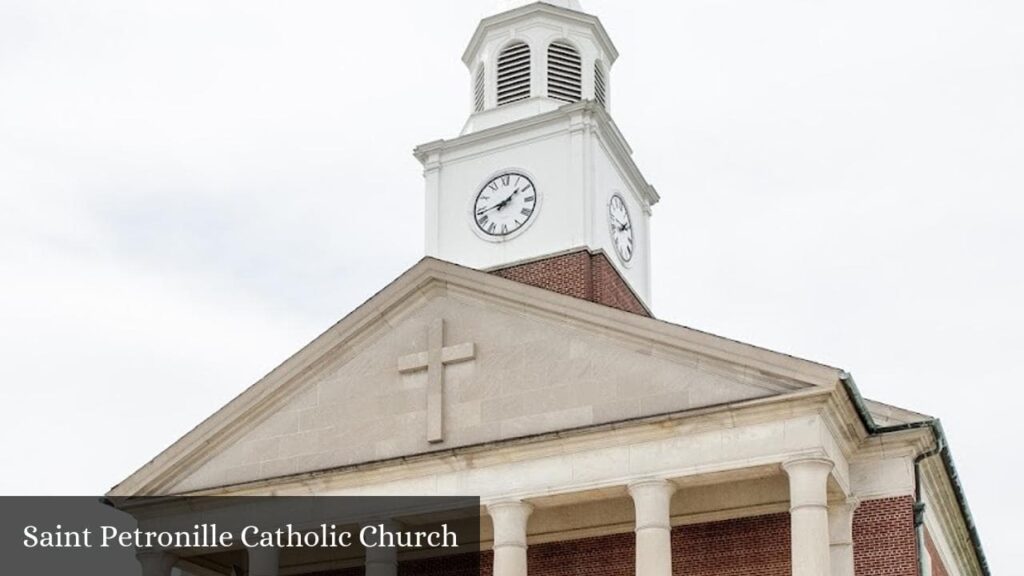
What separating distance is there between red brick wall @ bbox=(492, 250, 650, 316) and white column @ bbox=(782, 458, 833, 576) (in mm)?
10639

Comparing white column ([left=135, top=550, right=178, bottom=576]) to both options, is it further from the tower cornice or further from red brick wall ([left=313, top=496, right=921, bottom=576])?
the tower cornice

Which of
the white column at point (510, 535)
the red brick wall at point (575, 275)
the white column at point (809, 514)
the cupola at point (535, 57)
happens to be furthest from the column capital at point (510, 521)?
the cupola at point (535, 57)

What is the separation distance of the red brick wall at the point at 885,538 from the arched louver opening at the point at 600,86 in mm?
15826

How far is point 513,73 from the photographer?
39875 millimetres

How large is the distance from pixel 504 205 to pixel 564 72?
4002 mm

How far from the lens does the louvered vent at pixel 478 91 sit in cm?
4069

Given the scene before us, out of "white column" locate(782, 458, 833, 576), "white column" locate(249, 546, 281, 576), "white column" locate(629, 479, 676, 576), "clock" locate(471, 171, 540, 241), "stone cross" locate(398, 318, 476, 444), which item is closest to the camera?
"white column" locate(782, 458, 833, 576)

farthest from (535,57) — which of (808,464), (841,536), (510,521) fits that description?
(808,464)

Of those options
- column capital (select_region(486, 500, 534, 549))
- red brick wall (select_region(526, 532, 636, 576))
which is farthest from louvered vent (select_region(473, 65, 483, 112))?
column capital (select_region(486, 500, 534, 549))

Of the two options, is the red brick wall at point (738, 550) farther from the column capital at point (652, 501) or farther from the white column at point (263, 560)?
the white column at point (263, 560)

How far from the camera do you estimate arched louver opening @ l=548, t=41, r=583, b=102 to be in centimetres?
3959

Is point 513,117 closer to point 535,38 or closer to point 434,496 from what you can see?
point 535,38

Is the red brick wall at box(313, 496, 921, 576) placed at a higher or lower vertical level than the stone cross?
lower

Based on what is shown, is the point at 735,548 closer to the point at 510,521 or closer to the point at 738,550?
the point at 738,550
